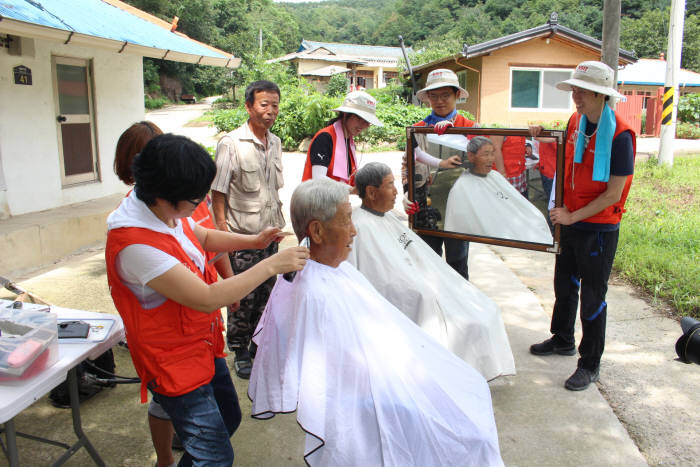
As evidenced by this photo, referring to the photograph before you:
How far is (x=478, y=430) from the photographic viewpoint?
75.2 inches

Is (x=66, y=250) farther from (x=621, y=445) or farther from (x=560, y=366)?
(x=621, y=445)

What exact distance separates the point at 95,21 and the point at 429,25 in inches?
2664

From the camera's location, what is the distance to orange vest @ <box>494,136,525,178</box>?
11.2 feet

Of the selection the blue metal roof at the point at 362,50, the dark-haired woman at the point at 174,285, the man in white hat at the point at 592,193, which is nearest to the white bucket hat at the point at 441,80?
the man in white hat at the point at 592,193

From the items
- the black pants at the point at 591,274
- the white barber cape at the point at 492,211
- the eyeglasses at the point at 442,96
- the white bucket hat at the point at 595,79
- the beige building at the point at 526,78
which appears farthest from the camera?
the beige building at the point at 526,78

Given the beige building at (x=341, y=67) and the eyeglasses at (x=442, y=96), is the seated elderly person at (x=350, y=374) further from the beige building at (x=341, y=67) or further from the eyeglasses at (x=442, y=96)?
the beige building at (x=341, y=67)

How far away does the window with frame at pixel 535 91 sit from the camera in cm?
1972

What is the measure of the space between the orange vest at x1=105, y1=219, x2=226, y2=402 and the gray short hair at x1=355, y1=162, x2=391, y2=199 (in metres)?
1.47

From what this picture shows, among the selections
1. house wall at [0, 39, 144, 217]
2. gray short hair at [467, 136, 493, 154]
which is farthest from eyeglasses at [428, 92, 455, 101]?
house wall at [0, 39, 144, 217]

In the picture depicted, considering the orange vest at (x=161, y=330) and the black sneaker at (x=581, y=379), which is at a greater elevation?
the orange vest at (x=161, y=330)

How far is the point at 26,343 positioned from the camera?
1858 mm

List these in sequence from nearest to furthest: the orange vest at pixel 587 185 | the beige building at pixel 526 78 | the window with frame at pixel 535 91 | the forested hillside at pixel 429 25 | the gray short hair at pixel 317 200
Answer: the gray short hair at pixel 317 200 → the orange vest at pixel 587 185 → the beige building at pixel 526 78 → the window with frame at pixel 535 91 → the forested hillside at pixel 429 25

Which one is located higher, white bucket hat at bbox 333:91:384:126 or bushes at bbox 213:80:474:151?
bushes at bbox 213:80:474:151

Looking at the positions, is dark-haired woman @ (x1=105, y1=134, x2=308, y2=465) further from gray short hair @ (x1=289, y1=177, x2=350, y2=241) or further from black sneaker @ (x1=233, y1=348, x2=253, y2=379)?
black sneaker @ (x1=233, y1=348, x2=253, y2=379)
